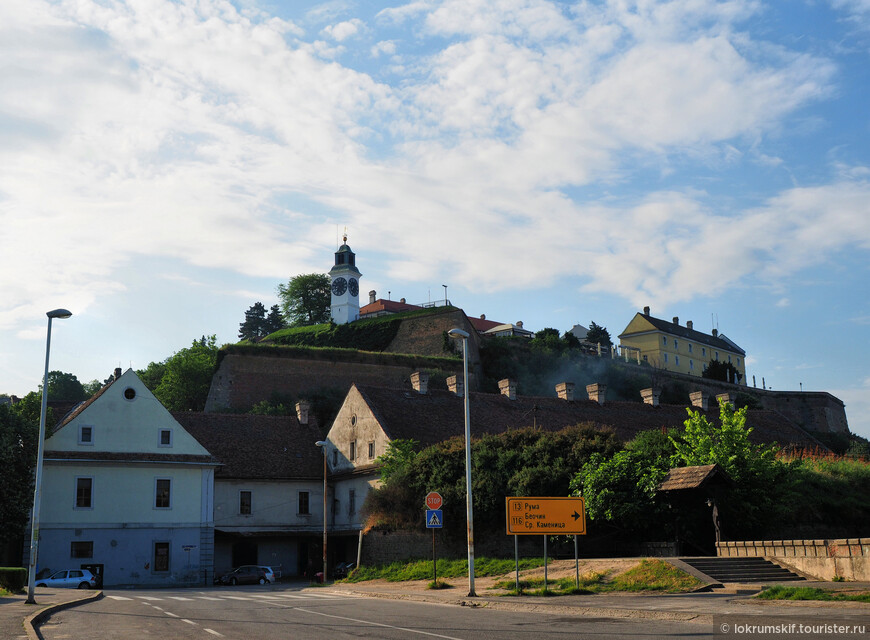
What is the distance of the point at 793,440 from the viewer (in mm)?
60031

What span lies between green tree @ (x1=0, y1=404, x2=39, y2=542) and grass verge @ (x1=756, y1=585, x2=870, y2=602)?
33633 mm

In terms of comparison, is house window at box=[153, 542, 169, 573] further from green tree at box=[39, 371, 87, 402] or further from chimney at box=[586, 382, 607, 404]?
green tree at box=[39, 371, 87, 402]

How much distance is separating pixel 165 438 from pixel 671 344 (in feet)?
292

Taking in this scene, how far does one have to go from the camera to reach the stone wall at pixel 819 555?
2128 centimetres

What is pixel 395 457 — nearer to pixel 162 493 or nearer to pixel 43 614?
pixel 162 493

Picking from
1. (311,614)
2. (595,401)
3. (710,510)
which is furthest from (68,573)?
(595,401)

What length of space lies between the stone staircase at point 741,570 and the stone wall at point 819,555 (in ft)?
1.12

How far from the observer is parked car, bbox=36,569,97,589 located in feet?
121

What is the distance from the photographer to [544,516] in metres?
24.2

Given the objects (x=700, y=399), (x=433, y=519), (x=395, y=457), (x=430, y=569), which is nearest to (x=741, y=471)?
(x=433, y=519)

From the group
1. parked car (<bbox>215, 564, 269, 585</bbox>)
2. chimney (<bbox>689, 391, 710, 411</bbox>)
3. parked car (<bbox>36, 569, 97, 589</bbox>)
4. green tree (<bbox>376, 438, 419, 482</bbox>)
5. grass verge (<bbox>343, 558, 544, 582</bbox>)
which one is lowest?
parked car (<bbox>215, 564, 269, 585</bbox>)

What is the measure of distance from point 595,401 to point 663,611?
132 feet

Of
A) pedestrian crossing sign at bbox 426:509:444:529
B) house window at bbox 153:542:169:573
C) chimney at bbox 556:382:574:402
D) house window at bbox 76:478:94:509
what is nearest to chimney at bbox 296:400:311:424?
house window at bbox 153:542:169:573

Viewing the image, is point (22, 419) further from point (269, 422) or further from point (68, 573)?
point (269, 422)
